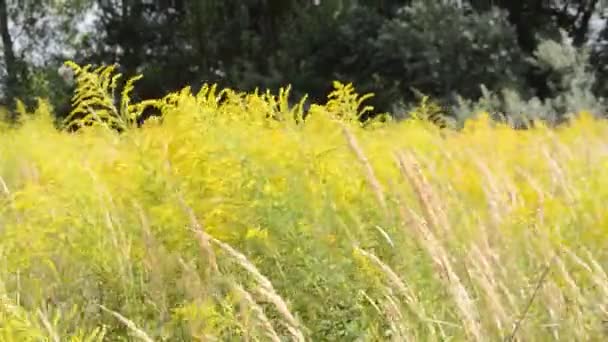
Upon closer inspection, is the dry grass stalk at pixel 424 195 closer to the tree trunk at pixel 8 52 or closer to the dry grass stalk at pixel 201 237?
the dry grass stalk at pixel 201 237

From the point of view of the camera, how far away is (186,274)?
2.55 metres

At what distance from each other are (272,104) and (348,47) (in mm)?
15147

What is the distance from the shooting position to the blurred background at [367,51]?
615 inches

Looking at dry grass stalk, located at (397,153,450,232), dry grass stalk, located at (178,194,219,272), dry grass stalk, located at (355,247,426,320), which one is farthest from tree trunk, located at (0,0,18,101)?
dry grass stalk, located at (355,247,426,320)

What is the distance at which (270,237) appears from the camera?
2.73 meters

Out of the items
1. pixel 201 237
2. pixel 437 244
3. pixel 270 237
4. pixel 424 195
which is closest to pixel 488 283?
pixel 437 244

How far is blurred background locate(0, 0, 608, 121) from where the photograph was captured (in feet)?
51.2

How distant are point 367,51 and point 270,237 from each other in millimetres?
15174

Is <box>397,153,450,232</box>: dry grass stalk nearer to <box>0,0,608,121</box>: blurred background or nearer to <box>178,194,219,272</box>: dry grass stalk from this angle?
<box>178,194,219,272</box>: dry grass stalk

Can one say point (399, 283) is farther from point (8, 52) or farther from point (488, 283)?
point (8, 52)

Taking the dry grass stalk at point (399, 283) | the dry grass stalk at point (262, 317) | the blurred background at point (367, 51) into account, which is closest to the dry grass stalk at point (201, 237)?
the dry grass stalk at point (262, 317)

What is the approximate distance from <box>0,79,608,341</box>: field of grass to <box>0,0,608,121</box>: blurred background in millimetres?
10403

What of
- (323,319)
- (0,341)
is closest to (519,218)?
(323,319)

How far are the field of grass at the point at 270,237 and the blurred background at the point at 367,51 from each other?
10403mm
